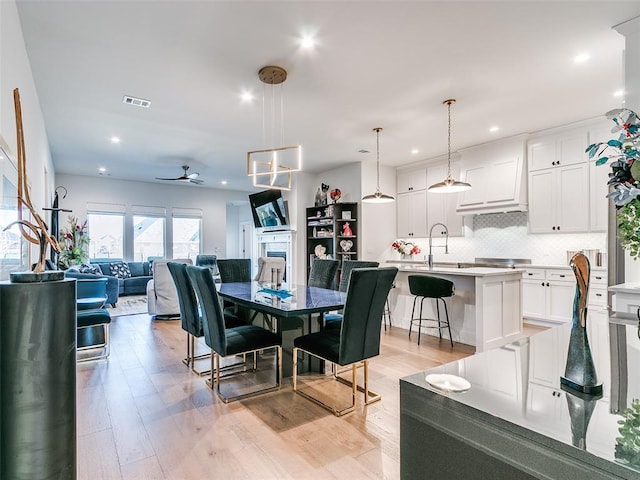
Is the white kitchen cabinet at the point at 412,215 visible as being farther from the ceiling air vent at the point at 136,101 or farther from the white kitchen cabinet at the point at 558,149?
the ceiling air vent at the point at 136,101

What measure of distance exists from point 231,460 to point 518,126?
5.08m

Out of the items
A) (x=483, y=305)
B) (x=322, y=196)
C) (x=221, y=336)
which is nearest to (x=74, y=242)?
(x=322, y=196)

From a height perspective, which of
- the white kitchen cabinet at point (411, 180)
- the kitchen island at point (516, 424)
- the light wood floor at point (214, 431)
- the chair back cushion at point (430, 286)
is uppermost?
the white kitchen cabinet at point (411, 180)

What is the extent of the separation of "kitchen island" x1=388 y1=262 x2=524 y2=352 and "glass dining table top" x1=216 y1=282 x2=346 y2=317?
1.66 metres

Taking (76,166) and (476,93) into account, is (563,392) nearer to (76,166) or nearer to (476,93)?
(476,93)

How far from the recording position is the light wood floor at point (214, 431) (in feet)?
6.14

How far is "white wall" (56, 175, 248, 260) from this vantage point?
7.86m

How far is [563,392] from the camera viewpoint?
85 cm

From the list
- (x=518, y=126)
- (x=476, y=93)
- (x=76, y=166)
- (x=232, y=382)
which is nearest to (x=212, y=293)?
A: (x=232, y=382)

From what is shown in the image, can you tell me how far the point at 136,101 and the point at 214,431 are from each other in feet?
11.4

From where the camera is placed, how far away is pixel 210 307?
265 cm

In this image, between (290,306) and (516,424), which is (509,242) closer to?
(290,306)

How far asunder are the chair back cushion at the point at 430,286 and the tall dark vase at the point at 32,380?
355cm

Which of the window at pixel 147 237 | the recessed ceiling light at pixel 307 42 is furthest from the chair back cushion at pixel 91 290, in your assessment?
the window at pixel 147 237
